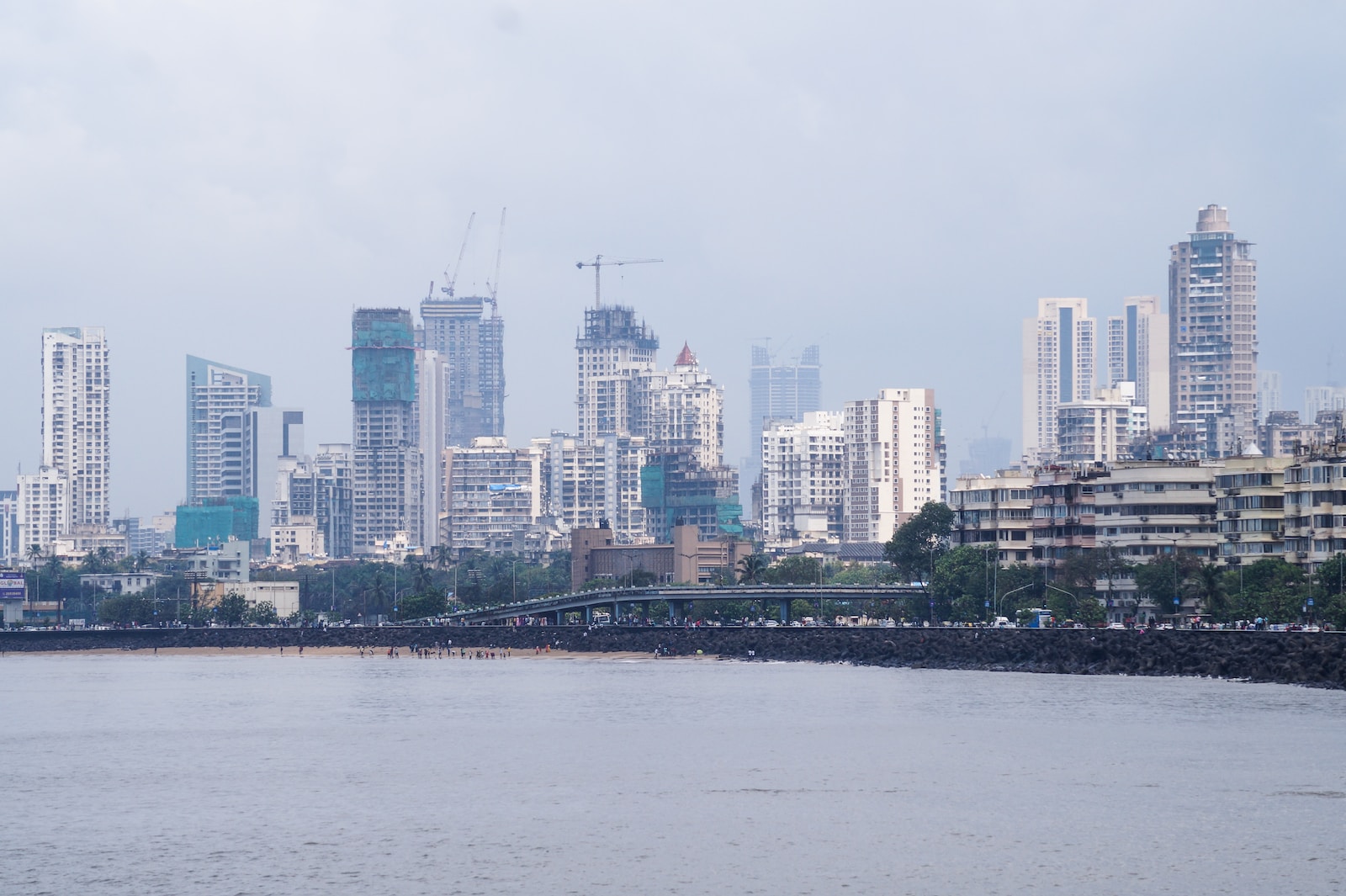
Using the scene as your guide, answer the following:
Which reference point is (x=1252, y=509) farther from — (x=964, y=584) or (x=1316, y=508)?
(x=964, y=584)

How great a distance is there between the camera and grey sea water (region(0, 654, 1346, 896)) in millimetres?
64250

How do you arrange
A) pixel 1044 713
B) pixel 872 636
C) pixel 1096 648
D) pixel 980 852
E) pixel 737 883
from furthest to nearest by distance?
pixel 872 636 → pixel 1096 648 → pixel 1044 713 → pixel 980 852 → pixel 737 883

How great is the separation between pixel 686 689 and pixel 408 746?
43.1 m

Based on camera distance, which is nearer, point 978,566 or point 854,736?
point 854,736

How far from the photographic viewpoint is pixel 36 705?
13712 centimetres

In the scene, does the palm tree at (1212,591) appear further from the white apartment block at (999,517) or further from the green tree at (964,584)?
the white apartment block at (999,517)

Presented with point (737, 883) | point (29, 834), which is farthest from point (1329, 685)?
point (29, 834)

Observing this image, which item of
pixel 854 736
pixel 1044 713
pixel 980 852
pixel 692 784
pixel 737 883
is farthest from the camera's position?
pixel 1044 713

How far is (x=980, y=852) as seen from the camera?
6738 cm

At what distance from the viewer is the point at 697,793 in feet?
266

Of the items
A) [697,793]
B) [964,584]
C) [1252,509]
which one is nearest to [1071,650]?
[1252,509]

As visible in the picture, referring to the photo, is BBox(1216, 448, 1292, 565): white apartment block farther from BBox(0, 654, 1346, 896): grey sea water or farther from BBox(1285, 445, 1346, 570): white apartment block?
Answer: BBox(0, 654, 1346, 896): grey sea water

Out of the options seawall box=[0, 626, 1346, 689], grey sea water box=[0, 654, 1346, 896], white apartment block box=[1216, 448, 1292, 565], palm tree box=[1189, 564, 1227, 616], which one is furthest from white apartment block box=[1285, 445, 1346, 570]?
grey sea water box=[0, 654, 1346, 896]

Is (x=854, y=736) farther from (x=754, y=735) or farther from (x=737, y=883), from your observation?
(x=737, y=883)
